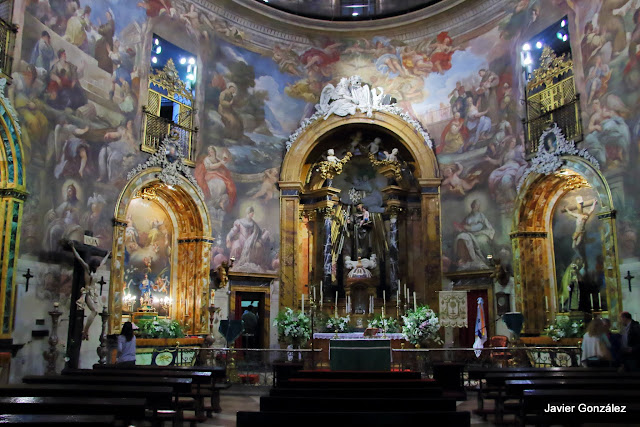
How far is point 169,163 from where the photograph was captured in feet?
55.6

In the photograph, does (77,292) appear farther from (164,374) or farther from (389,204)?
(389,204)

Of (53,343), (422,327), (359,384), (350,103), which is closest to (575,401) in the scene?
(359,384)

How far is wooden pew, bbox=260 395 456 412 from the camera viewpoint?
5.90m

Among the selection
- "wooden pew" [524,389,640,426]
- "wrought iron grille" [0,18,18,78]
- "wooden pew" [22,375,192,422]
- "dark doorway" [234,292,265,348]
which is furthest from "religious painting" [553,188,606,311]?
"wrought iron grille" [0,18,18,78]

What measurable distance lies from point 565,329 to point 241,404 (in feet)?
29.1

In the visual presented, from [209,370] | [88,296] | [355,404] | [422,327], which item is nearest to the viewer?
[355,404]

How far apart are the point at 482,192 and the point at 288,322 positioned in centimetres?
754

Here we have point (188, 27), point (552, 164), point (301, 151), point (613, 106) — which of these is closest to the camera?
point (613, 106)

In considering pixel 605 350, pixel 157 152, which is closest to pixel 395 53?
pixel 157 152

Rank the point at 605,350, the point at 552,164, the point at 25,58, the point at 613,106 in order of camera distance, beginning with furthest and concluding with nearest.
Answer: the point at 552,164 → the point at 613,106 → the point at 25,58 → the point at 605,350

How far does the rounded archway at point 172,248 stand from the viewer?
1702 centimetres

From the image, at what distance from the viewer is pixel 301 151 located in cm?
2019

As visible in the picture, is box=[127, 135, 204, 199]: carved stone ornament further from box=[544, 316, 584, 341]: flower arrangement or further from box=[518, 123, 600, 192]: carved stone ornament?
box=[544, 316, 584, 341]: flower arrangement

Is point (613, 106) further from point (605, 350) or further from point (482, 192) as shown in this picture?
point (605, 350)
